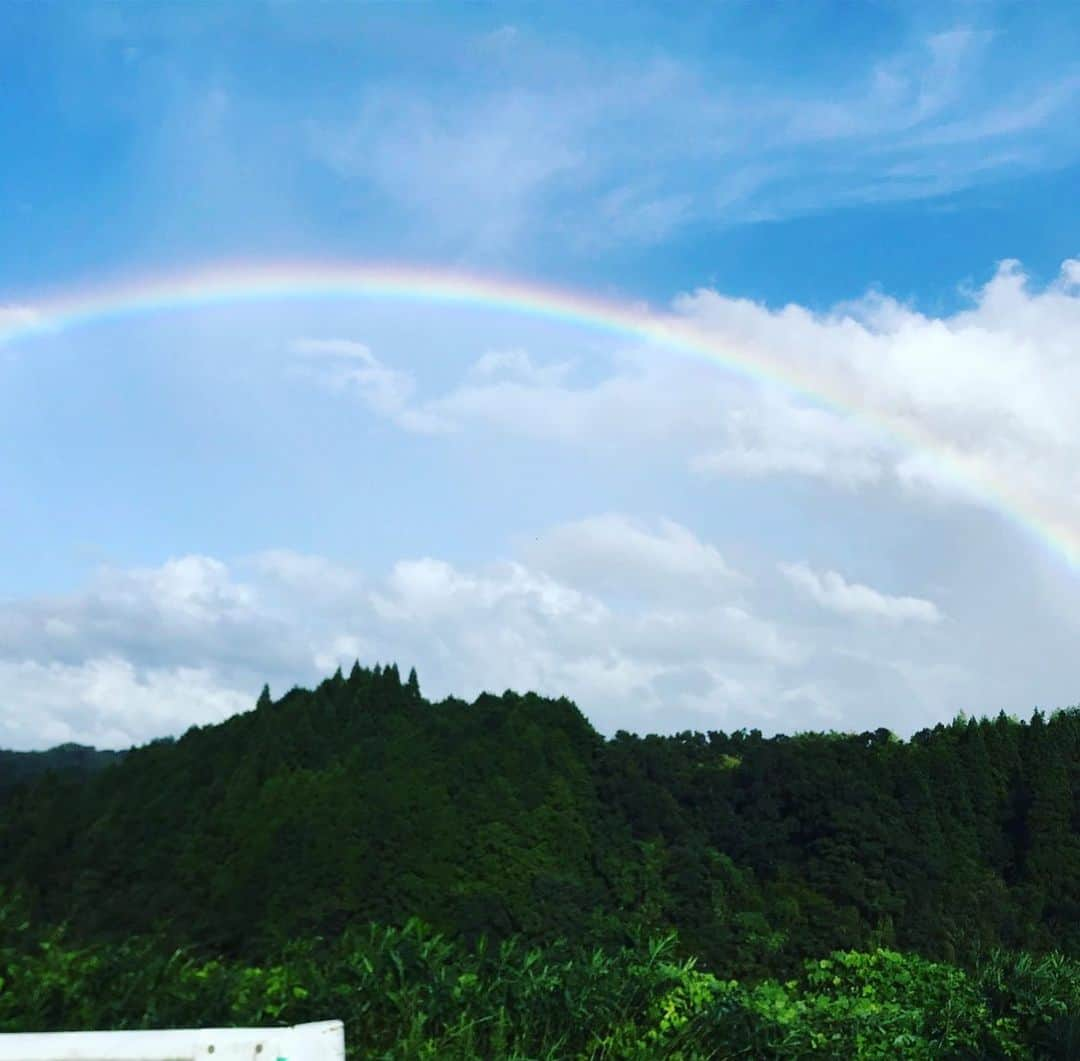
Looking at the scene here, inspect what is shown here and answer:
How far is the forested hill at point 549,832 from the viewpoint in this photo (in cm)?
907

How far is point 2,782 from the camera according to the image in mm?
12453

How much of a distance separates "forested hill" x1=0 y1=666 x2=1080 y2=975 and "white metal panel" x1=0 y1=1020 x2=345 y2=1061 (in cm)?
568

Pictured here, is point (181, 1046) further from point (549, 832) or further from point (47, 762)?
point (47, 762)

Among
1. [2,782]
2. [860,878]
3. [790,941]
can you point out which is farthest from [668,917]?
[2,782]

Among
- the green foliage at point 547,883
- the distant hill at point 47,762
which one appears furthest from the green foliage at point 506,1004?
the distant hill at point 47,762

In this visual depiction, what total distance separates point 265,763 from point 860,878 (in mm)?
5424

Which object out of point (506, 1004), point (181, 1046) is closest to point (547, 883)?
point (506, 1004)

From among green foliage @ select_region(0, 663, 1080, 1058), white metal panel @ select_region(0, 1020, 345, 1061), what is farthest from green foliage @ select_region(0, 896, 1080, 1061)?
white metal panel @ select_region(0, 1020, 345, 1061)

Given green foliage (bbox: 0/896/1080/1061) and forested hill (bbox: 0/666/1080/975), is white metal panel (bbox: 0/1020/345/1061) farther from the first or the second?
forested hill (bbox: 0/666/1080/975)

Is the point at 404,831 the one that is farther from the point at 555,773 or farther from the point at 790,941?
the point at 790,941

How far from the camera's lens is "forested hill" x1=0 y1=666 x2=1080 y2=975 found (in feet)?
29.8

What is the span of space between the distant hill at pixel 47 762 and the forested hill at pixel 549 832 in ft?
2.78

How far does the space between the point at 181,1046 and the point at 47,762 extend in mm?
14199

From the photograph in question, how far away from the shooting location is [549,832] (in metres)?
10.5
